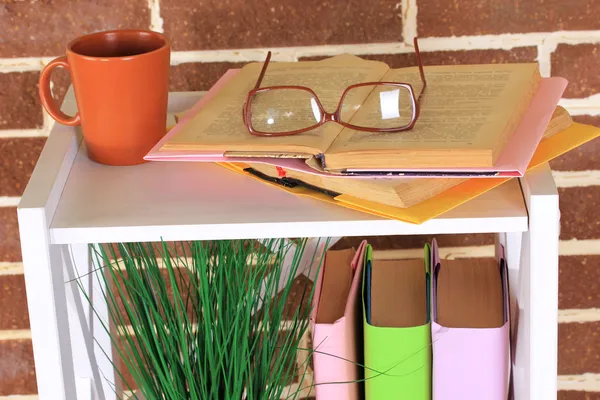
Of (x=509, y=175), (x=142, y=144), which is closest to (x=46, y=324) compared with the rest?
(x=142, y=144)

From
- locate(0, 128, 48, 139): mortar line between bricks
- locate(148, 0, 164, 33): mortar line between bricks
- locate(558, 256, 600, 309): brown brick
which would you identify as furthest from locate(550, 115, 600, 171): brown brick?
locate(0, 128, 48, 139): mortar line between bricks

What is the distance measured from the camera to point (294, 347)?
92 cm

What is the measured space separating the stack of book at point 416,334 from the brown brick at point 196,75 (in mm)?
308

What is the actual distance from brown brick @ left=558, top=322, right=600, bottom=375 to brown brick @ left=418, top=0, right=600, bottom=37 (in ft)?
1.40

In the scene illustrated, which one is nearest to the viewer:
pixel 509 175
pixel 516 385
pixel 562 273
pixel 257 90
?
pixel 509 175

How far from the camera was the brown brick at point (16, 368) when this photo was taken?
125 cm

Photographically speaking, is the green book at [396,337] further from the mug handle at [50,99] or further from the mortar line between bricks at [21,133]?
the mortar line between bricks at [21,133]

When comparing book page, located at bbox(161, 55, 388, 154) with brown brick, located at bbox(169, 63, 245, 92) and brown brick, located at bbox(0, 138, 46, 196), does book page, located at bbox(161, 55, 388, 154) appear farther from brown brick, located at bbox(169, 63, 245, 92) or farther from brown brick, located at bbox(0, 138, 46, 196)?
brown brick, located at bbox(0, 138, 46, 196)

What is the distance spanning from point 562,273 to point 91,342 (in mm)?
638

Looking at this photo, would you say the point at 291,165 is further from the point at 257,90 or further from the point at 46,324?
the point at 46,324

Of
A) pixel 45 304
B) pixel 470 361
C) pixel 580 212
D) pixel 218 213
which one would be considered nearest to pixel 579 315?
pixel 580 212

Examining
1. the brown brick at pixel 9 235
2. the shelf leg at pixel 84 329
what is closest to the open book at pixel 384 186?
the shelf leg at pixel 84 329

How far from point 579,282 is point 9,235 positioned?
78 centimetres

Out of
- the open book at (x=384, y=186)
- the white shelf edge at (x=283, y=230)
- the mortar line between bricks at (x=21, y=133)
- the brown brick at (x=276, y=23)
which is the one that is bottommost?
the white shelf edge at (x=283, y=230)
